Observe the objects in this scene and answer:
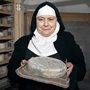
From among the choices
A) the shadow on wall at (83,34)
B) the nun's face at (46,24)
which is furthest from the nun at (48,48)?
the shadow on wall at (83,34)

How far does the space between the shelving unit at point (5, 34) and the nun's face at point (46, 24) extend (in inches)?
33.6

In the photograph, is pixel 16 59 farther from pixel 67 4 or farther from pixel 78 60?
pixel 67 4

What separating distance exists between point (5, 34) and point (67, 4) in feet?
3.16

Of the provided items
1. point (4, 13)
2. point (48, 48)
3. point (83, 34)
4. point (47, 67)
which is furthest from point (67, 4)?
point (47, 67)

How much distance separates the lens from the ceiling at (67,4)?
2.73 meters

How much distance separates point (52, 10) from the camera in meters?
1.26

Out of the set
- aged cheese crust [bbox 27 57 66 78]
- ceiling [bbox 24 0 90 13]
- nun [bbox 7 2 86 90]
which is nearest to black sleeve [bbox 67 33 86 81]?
nun [bbox 7 2 86 90]

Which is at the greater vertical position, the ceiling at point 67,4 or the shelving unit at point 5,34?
the ceiling at point 67,4

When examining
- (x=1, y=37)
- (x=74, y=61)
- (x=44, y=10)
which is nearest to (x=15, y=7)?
(x=1, y=37)

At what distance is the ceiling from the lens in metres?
2.73

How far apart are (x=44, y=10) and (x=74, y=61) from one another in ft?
0.97

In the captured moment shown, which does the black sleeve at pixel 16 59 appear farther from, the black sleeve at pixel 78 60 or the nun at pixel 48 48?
the black sleeve at pixel 78 60

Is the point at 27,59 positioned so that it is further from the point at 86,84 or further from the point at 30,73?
the point at 86,84

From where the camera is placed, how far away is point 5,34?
210 cm
